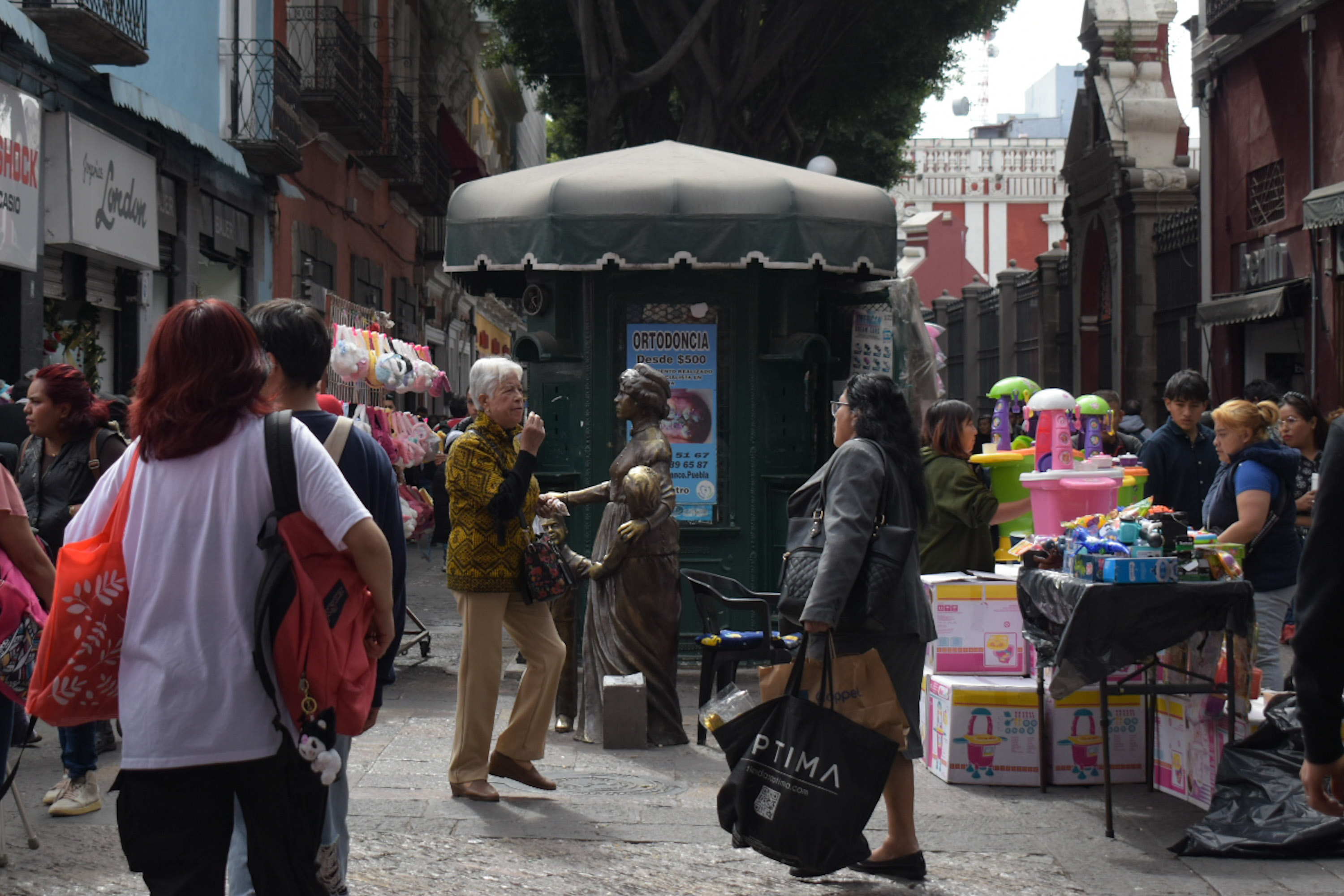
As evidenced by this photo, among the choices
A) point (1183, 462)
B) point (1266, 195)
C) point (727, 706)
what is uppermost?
point (1266, 195)

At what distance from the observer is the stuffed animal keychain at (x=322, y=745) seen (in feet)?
10.5

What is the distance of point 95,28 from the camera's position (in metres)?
11.7

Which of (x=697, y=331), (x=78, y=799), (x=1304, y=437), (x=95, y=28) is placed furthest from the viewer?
(x=95, y=28)

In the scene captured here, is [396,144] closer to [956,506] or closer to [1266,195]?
[1266,195]

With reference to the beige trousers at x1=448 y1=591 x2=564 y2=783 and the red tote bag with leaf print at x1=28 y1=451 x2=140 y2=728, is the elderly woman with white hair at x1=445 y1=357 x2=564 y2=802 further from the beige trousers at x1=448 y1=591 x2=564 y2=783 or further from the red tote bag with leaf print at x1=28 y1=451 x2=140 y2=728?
the red tote bag with leaf print at x1=28 y1=451 x2=140 y2=728

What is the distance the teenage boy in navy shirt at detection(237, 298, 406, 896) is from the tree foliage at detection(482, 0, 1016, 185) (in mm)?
14104

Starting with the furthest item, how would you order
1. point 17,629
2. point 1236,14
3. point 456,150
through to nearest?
point 456,150
point 1236,14
point 17,629

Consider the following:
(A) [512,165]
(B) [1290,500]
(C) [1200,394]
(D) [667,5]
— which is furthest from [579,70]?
(A) [512,165]

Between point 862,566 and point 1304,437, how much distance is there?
4.69 m

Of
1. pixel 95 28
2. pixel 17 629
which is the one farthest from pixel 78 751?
pixel 95 28

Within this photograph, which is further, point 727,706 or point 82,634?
point 727,706

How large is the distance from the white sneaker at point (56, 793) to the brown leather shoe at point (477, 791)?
1.47 m

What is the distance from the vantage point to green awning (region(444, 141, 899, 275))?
9.02 metres

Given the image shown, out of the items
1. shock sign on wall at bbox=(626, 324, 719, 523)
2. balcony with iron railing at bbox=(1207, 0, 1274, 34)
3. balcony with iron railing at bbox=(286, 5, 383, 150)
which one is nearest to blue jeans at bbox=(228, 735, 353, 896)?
shock sign on wall at bbox=(626, 324, 719, 523)
